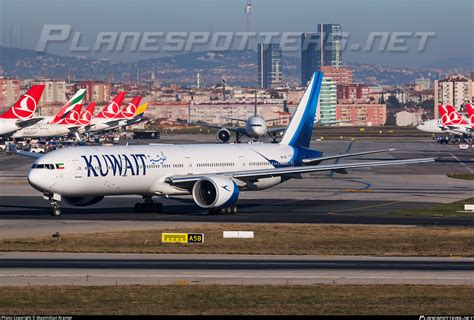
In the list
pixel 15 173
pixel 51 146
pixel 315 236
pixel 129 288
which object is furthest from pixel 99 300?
pixel 51 146

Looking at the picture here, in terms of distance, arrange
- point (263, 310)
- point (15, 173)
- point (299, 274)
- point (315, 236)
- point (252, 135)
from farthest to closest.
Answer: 1. point (252, 135)
2. point (15, 173)
3. point (315, 236)
4. point (299, 274)
5. point (263, 310)

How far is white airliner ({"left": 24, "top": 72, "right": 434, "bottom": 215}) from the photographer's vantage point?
63688 mm

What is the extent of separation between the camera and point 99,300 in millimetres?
34656

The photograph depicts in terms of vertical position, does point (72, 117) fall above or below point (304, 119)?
below

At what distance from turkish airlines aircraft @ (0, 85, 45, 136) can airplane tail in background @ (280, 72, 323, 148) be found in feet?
290

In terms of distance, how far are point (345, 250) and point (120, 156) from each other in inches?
851

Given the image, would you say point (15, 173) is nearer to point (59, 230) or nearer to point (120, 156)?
point (120, 156)

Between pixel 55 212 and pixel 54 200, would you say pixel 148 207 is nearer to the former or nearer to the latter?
pixel 55 212

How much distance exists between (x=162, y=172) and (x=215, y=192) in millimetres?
3878

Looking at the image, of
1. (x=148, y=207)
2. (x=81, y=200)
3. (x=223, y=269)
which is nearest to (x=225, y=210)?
(x=148, y=207)

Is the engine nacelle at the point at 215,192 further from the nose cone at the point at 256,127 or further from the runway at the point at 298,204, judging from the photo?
the nose cone at the point at 256,127

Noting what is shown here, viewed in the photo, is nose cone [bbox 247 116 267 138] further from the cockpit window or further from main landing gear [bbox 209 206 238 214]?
the cockpit window

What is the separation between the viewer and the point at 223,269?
139 feet

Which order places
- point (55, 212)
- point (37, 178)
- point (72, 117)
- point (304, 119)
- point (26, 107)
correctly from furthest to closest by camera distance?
1. point (72, 117)
2. point (26, 107)
3. point (304, 119)
4. point (55, 212)
5. point (37, 178)
